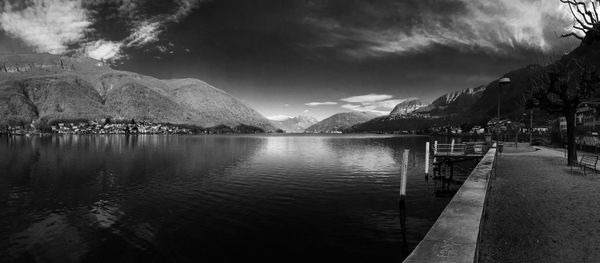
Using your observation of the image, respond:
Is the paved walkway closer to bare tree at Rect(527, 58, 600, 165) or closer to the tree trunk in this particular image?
the tree trunk

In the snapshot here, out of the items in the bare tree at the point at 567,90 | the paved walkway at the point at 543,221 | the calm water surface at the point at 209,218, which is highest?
the bare tree at the point at 567,90

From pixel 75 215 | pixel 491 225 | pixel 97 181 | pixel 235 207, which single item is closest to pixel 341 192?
pixel 235 207

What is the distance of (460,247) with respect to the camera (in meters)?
6.62

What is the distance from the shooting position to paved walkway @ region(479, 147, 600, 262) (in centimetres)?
987

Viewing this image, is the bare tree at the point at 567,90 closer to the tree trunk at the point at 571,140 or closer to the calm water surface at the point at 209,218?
the tree trunk at the point at 571,140

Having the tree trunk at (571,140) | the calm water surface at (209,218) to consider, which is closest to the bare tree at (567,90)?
the tree trunk at (571,140)

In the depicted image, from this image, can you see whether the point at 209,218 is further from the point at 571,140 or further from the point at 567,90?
the point at 567,90

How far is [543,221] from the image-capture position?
43.3ft

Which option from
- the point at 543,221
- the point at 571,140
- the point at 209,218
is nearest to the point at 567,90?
the point at 571,140

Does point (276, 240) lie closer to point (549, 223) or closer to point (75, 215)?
point (549, 223)

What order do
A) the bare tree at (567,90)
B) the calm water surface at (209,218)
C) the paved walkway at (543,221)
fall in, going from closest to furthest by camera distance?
the paved walkway at (543,221), the calm water surface at (209,218), the bare tree at (567,90)

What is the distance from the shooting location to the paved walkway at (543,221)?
987 centimetres

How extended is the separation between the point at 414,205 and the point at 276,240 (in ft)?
45.2

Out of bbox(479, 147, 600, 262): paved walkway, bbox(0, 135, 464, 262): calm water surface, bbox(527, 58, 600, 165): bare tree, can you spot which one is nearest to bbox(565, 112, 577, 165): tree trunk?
bbox(527, 58, 600, 165): bare tree
